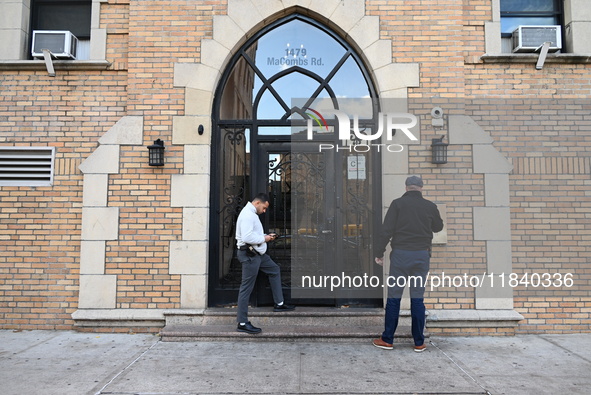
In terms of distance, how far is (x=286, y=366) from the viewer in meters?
4.46

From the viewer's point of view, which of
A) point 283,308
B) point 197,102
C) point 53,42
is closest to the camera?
point 283,308

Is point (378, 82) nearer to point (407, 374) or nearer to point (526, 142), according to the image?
point (526, 142)

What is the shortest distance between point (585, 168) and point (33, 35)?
7776 millimetres

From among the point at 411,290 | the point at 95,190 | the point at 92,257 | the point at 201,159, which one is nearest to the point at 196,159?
the point at 201,159

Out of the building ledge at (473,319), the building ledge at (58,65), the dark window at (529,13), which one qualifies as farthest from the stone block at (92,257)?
the dark window at (529,13)

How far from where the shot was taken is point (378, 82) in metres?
5.93

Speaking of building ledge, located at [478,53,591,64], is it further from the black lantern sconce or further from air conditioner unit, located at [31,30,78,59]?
air conditioner unit, located at [31,30,78,59]

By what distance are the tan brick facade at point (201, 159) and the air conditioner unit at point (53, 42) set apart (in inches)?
7.6

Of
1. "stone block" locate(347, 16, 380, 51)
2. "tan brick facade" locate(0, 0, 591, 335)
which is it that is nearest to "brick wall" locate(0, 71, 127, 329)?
"tan brick facade" locate(0, 0, 591, 335)

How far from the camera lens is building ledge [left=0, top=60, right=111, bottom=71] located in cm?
596

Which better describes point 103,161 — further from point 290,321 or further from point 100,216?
point 290,321

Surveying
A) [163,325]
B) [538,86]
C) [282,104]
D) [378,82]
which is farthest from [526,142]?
[163,325]

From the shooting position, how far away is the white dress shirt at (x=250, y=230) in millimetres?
5316

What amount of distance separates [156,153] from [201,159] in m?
0.58
